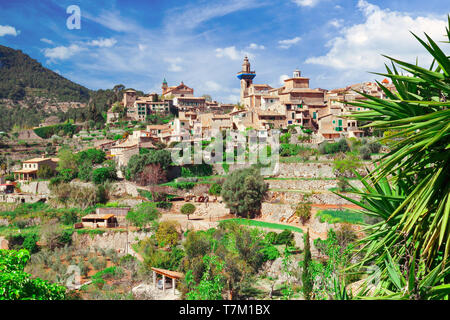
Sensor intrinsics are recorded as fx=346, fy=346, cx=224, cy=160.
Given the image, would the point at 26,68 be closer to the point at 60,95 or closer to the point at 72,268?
the point at 60,95

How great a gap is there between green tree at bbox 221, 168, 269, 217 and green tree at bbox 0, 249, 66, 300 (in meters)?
16.8

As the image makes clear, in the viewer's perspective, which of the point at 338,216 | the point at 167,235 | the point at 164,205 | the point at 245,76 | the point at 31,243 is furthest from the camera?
the point at 245,76

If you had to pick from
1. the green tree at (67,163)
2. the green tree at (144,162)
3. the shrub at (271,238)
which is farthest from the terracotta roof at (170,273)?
the green tree at (67,163)

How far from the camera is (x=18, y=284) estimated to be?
600 centimetres

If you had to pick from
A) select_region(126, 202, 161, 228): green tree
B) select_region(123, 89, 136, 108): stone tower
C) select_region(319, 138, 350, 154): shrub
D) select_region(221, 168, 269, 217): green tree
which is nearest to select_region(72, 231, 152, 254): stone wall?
select_region(126, 202, 161, 228): green tree

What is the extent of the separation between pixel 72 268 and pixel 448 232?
759 inches

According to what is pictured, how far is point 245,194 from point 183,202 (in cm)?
612

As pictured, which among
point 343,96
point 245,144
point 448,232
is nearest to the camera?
point 448,232

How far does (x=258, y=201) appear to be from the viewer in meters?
24.0

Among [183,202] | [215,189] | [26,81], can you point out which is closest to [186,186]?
[183,202]

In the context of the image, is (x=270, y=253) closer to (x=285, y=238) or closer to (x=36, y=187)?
(x=285, y=238)
